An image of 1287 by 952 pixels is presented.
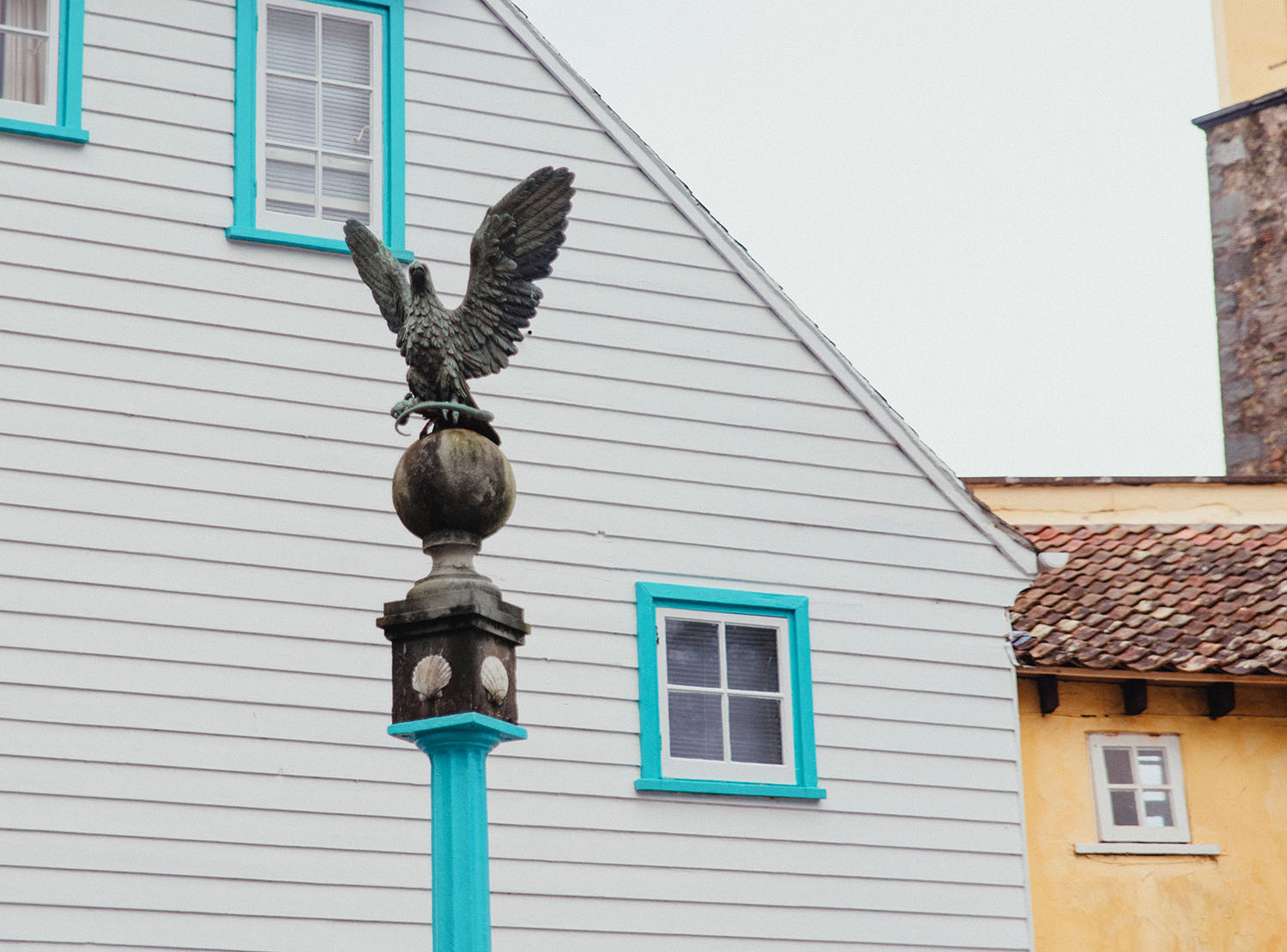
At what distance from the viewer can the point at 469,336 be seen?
6.03 meters

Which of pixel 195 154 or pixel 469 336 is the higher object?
pixel 195 154

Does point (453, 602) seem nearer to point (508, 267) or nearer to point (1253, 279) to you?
point (508, 267)

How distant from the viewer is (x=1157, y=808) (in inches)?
529

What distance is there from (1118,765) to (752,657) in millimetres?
4608

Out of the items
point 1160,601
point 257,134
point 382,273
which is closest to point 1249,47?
point 1160,601

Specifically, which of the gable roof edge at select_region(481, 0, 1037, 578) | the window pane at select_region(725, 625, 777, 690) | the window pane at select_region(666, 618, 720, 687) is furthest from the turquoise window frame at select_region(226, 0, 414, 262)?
the window pane at select_region(725, 625, 777, 690)

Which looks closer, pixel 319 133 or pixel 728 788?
pixel 728 788

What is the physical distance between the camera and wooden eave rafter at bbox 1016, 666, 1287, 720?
12.9 meters

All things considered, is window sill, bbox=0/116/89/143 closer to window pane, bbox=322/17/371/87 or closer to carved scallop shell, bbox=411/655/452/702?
window pane, bbox=322/17/371/87

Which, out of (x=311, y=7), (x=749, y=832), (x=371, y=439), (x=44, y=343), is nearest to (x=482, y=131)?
(x=311, y=7)

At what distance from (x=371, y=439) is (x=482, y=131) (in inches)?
72.5

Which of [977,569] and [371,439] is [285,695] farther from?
[977,569]

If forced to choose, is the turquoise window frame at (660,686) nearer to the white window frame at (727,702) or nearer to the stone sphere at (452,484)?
the white window frame at (727,702)

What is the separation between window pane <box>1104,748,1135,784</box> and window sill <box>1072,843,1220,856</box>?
18.7 inches
